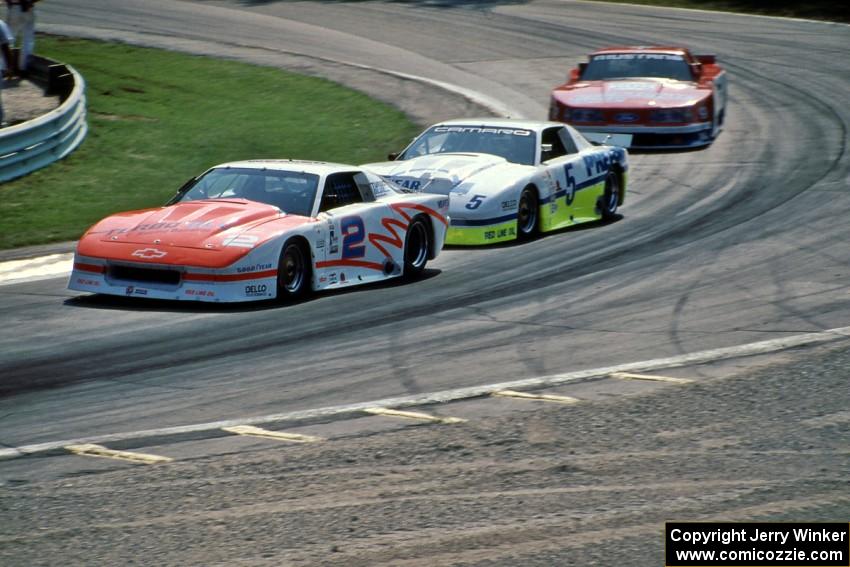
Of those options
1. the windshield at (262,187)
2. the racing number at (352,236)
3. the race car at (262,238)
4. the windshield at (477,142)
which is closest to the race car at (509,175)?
the windshield at (477,142)

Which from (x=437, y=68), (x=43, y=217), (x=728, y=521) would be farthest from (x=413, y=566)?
(x=437, y=68)

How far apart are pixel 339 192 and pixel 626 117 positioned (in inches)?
359

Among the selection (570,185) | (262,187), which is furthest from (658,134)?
(262,187)

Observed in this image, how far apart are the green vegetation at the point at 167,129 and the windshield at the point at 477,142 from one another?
3.19 m

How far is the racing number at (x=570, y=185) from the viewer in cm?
1575

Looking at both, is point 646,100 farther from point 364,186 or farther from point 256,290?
point 256,290

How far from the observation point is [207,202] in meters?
11.8

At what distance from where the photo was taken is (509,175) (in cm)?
1482

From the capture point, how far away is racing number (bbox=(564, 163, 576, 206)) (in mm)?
15750

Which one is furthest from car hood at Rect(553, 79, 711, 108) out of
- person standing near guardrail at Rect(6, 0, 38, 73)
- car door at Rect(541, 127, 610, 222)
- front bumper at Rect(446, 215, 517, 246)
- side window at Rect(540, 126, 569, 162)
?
person standing near guardrail at Rect(6, 0, 38, 73)

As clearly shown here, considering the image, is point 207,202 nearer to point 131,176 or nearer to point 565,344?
point 565,344

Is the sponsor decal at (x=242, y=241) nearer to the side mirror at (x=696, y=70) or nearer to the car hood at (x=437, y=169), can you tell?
the car hood at (x=437, y=169)

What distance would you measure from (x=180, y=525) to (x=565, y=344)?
4756 mm

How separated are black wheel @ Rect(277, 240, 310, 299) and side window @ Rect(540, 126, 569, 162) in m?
4.71
